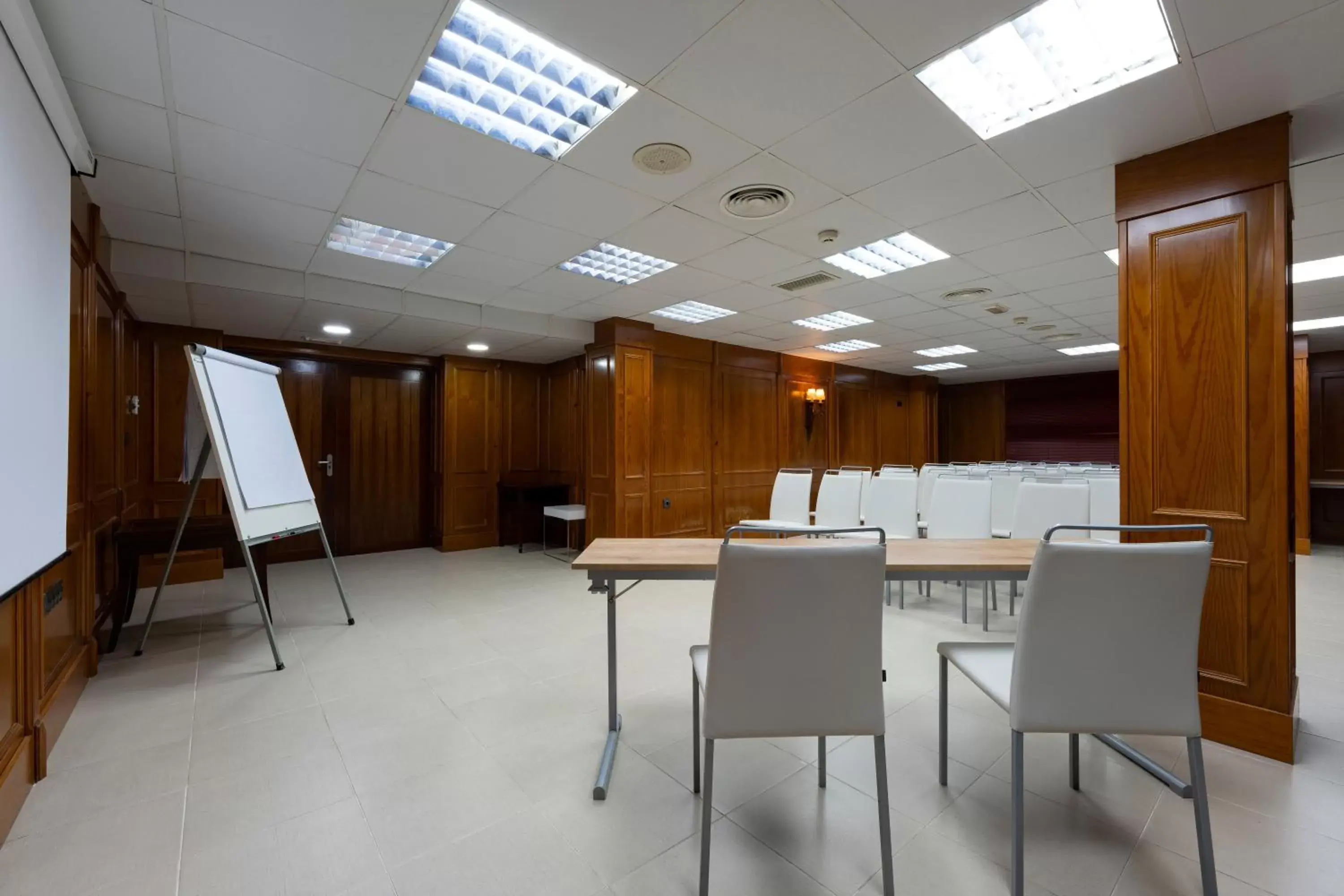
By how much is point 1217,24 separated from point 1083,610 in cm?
188

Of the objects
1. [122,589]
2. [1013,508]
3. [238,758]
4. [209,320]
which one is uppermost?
[209,320]

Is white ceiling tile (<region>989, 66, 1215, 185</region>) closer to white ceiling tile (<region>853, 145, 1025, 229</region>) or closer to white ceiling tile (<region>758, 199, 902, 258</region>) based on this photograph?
white ceiling tile (<region>853, 145, 1025, 229</region>)

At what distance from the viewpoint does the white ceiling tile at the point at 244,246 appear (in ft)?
10.6

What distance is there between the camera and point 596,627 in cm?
365

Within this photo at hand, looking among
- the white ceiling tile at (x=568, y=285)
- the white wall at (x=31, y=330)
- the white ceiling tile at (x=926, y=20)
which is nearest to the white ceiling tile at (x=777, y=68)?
the white ceiling tile at (x=926, y=20)

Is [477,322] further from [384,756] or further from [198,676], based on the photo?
[384,756]

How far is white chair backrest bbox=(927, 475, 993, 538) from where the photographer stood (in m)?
3.76

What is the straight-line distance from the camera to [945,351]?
7355mm

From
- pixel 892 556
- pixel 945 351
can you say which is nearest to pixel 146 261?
pixel 892 556

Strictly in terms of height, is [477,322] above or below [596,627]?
above

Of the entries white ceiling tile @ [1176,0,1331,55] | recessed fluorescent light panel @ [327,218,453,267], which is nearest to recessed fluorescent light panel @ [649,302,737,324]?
recessed fluorescent light panel @ [327,218,453,267]

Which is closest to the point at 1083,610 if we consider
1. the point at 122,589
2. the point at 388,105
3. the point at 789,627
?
the point at 789,627

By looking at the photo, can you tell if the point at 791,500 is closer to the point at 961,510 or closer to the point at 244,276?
the point at 961,510

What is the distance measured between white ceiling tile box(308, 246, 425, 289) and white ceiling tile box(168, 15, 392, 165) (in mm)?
1411
